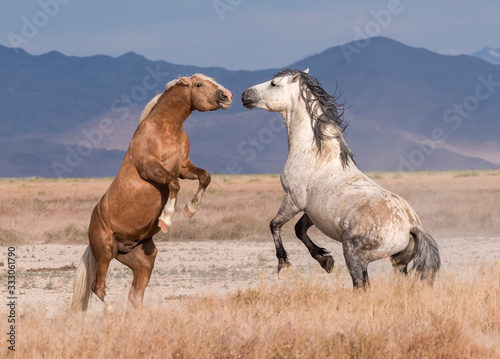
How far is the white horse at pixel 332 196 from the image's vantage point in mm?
8102

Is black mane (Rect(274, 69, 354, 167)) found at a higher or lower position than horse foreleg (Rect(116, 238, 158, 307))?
higher

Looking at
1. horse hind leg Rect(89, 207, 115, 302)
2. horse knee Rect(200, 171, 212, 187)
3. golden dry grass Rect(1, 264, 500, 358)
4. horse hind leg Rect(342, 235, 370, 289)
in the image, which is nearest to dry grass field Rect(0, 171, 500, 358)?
golden dry grass Rect(1, 264, 500, 358)

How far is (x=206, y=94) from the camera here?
308 inches

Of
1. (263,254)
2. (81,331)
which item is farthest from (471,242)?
(81,331)

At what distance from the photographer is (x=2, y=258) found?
16.9m

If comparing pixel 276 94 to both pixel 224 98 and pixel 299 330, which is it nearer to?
pixel 224 98

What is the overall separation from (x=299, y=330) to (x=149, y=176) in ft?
6.98

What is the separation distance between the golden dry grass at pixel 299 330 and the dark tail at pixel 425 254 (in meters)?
0.16

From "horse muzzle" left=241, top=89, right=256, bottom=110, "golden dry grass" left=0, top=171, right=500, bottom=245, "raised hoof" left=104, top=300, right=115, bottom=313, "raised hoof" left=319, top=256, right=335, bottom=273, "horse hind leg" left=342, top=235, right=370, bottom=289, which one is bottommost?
"golden dry grass" left=0, top=171, right=500, bottom=245

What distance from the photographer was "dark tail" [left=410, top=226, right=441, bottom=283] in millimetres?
8297

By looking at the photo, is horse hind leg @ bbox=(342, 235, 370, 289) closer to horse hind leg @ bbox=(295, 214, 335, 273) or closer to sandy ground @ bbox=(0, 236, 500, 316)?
horse hind leg @ bbox=(295, 214, 335, 273)

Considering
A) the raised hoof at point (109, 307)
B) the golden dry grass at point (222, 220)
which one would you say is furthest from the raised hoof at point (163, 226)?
the golden dry grass at point (222, 220)

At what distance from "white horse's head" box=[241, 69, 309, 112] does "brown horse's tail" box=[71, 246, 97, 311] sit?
245 centimetres

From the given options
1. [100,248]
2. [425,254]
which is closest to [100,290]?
[100,248]
